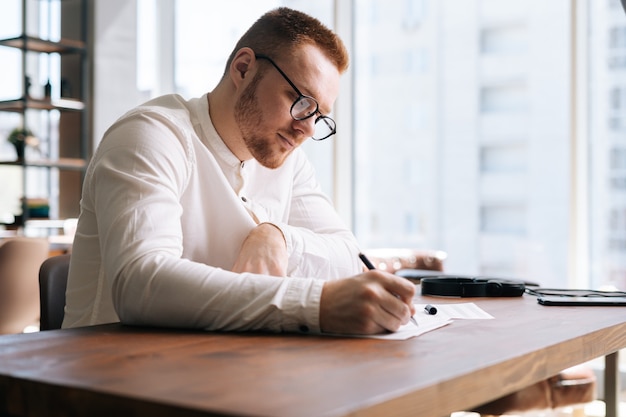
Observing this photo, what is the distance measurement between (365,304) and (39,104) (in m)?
4.71

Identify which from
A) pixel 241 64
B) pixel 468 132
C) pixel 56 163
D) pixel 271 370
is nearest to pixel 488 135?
pixel 468 132

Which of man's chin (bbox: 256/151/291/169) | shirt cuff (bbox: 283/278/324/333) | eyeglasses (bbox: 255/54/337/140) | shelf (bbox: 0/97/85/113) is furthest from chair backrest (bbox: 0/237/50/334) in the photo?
shirt cuff (bbox: 283/278/324/333)

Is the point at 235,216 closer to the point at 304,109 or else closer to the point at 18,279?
the point at 304,109

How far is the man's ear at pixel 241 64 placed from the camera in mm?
1723

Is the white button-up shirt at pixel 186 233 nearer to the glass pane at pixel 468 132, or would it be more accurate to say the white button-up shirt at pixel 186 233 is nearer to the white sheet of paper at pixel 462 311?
the white sheet of paper at pixel 462 311

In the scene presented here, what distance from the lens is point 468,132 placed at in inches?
186

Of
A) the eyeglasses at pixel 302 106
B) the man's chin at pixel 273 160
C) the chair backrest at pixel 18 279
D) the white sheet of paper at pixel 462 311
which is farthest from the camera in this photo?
the chair backrest at pixel 18 279

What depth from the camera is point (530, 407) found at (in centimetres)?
236

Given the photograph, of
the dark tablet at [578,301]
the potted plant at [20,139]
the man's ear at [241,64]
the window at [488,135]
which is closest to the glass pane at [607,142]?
the window at [488,135]

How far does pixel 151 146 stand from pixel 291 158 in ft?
2.22

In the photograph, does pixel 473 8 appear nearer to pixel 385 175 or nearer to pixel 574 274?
pixel 385 175

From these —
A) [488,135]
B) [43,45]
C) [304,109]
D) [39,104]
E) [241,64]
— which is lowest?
[304,109]

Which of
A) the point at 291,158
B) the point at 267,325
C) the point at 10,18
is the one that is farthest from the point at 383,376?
the point at 10,18

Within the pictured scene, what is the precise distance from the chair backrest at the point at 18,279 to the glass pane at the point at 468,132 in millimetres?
2193
